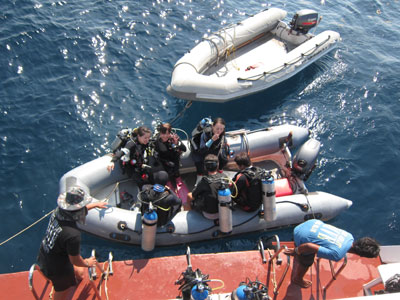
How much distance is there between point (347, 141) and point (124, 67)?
20.5 feet

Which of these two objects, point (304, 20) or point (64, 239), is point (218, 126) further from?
point (304, 20)

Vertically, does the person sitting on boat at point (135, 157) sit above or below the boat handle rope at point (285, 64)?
below

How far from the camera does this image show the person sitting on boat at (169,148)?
20.4 ft

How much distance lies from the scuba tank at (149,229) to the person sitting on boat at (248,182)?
144cm

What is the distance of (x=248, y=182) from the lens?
18.5 feet

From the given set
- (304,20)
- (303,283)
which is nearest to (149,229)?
(303,283)

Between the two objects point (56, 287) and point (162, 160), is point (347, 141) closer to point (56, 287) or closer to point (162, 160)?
point (162, 160)

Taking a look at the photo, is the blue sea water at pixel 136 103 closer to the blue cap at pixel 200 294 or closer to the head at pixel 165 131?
the head at pixel 165 131

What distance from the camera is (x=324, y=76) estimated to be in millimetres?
10156

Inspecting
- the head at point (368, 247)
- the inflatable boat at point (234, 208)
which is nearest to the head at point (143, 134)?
the inflatable boat at point (234, 208)

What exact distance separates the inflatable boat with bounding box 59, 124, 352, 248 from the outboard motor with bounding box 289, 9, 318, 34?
4.19m

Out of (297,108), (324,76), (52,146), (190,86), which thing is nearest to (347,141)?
(297,108)

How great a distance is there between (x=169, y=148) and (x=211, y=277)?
2477 mm

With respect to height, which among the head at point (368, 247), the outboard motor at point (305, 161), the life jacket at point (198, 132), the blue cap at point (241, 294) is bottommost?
the outboard motor at point (305, 161)
